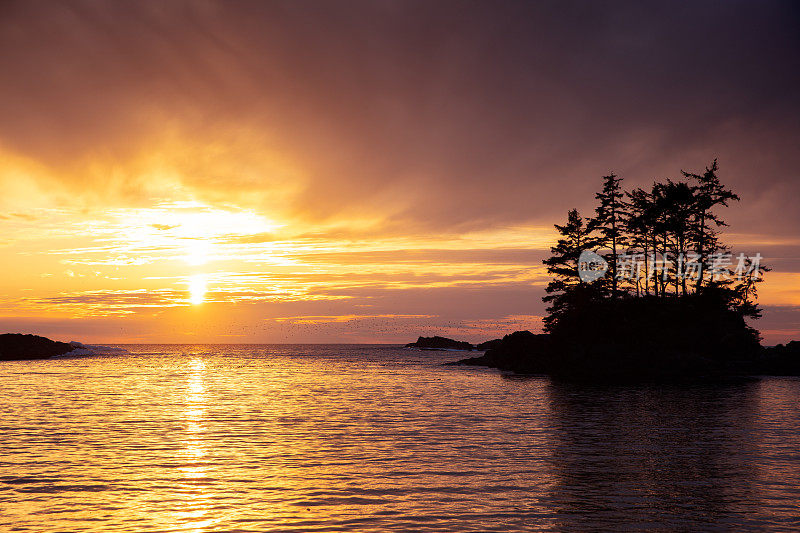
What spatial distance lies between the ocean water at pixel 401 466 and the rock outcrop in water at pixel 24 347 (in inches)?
4837

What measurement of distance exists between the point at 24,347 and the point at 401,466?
159m

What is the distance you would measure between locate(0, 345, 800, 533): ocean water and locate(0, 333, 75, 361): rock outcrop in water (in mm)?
122870

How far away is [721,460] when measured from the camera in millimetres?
23766

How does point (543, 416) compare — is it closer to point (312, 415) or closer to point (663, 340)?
point (312, 415)

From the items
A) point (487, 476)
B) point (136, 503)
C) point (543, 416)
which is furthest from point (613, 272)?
point (136, 503)

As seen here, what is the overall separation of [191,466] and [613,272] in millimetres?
71419

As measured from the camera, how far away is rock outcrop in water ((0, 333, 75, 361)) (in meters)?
150

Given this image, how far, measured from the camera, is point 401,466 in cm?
2250
